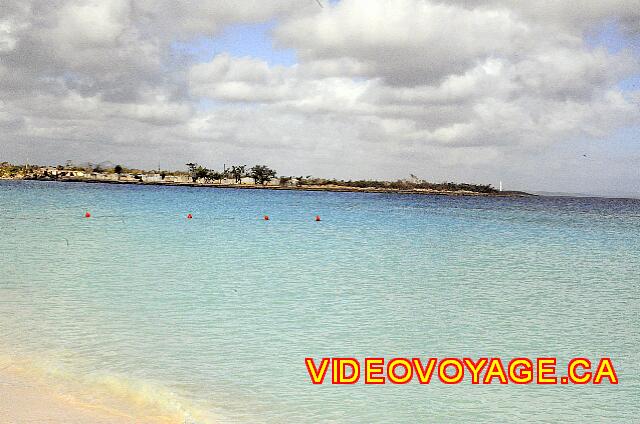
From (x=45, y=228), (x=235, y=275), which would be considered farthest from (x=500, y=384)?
(x=45, y=228)

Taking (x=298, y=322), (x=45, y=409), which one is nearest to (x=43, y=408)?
(x=45, y=409)

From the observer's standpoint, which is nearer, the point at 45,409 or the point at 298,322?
the point at 45,409

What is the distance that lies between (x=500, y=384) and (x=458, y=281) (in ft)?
33.0

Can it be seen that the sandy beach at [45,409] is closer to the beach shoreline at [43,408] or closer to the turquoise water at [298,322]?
the beach shoreline at [43,408]

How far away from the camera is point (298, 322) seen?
40.8ft

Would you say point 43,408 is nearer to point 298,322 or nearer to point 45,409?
point 45,409

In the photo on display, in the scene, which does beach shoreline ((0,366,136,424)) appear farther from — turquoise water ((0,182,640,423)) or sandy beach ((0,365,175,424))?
turquoise water ((0,182,640,423))

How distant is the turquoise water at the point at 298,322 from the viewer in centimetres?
804

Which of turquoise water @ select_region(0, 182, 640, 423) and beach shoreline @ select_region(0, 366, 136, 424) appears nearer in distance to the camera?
beach shoreline @ select_region(0, 366, 136, 424)

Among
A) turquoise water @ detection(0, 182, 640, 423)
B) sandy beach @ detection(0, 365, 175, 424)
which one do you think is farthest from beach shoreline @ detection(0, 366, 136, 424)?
turquoise water @ detection(0, 182, 640, 423)

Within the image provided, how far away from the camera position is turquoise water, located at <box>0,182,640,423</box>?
804 cm

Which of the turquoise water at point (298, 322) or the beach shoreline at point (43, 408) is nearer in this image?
the beach shoreline at point (43, 408)

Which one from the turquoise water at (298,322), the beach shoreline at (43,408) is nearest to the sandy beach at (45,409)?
the beach shoreline at (43,408)

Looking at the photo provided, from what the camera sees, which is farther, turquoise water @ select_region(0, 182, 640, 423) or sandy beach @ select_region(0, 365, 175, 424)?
turquoise water @ select_region(0, 182, 640, 423)
